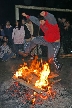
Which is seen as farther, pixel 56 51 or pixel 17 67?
pixel 17 67

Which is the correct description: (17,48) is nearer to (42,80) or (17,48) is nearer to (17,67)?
(17,67)

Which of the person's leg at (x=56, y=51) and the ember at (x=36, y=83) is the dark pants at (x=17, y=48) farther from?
the ember at (x=36, y=83)

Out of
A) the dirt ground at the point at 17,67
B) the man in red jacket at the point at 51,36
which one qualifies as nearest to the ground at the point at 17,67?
the dirt ground at the point at 17,67

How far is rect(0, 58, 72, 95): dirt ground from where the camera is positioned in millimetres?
9602

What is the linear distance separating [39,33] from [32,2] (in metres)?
1.97

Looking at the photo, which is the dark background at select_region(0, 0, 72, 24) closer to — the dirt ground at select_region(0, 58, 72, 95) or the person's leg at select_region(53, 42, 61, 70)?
the dirt ground at select_region(0, 58, 72, 95)

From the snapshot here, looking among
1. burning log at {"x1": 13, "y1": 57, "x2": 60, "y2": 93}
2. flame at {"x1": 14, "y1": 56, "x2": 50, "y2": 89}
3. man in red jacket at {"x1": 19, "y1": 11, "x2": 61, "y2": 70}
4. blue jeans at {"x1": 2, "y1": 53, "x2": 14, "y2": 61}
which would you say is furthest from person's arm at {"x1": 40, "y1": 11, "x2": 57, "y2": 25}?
blue jeans at {"x1": 2, "y1": 53, "x2": 14, "y2": 61}

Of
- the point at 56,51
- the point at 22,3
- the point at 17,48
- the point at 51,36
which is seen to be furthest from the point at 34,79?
the point at 22,3

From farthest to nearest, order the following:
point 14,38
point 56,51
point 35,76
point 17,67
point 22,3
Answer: point 22,3, point 14,38, point 17,67, point 56,51, point 35,76

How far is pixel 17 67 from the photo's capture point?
36.4 ft

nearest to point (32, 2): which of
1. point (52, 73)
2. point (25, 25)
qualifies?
point (25, 25)

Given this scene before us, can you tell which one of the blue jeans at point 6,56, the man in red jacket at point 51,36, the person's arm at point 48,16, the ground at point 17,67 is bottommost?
the ground at point 17,67

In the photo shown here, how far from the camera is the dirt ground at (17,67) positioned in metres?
9.60

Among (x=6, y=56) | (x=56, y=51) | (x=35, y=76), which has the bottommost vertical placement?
(x=35, y=76)
